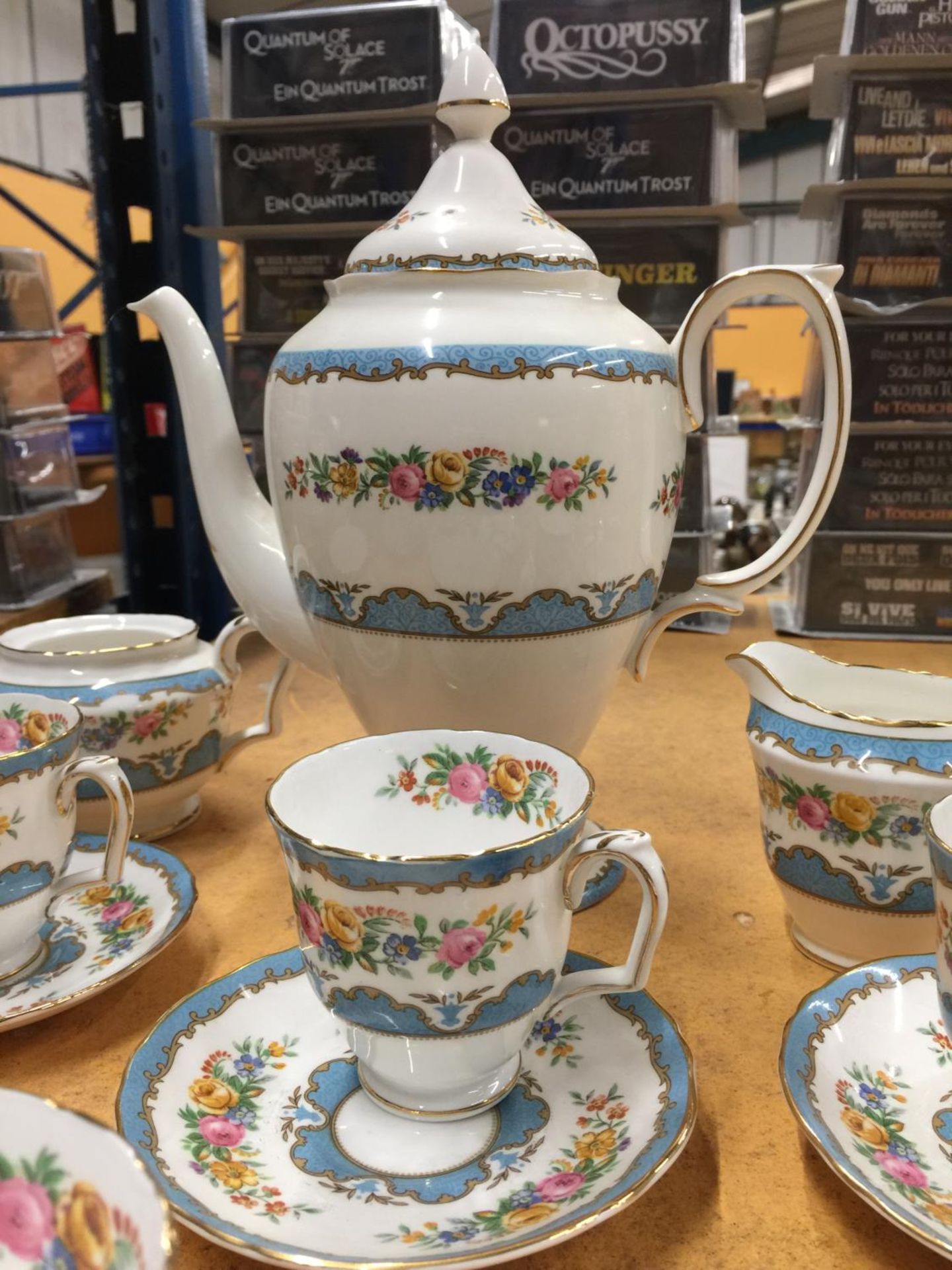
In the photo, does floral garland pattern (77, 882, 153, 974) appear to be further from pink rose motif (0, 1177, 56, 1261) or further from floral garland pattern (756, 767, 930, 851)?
floral garland pattern (756, 767, 930, 851)

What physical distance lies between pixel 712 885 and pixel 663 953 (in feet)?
0.28

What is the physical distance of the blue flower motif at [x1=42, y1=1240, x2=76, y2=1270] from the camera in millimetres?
256

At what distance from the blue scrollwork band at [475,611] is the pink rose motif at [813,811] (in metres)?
0.13

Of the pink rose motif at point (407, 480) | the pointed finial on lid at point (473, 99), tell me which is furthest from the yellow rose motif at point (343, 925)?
the pointed finial on lid at point (473, 99)

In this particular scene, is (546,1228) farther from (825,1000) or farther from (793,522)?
(793,522)

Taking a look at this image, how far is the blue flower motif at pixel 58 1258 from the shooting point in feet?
0.84

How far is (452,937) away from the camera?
0.36m

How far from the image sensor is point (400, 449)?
1.60ft

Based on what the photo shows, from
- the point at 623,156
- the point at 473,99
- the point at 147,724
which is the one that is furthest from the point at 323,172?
the point at 147,724

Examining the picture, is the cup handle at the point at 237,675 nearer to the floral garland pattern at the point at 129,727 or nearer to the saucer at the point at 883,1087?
the floral garland pattern at the point at 129,727

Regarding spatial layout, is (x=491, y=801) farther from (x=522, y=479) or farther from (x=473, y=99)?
(x=473, y=99)

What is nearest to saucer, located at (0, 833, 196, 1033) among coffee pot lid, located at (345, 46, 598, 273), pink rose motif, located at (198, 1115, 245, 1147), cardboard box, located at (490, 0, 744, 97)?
pink rose motif, located at (198, 1115, 245, 1147)

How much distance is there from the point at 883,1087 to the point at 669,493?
29 cm

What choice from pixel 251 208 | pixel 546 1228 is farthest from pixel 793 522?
pixel 251 208
